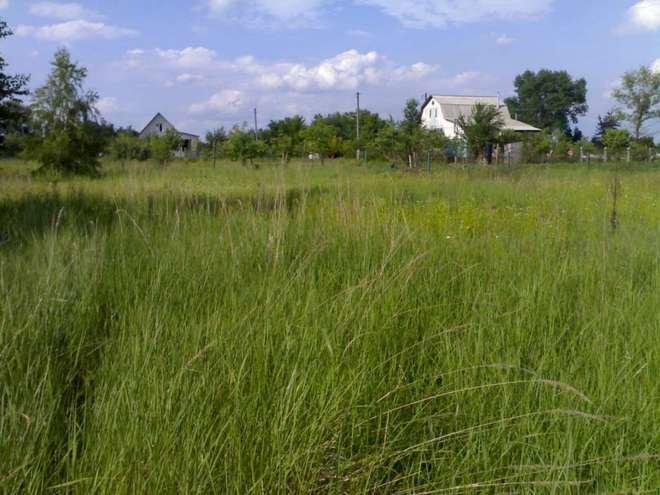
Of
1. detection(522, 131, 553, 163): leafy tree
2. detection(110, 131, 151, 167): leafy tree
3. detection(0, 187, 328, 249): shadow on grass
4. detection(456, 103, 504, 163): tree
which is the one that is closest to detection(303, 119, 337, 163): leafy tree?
detection(456, 103, 504, 163): tree

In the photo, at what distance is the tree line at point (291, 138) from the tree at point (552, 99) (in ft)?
Answer: 71.3

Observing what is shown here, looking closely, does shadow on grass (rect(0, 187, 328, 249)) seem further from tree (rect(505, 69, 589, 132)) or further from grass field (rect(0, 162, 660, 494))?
tree (rect(505, 69, 589, 132))

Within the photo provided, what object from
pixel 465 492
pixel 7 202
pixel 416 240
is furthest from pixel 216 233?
pixel 7 202

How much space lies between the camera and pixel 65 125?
1786 centimetres

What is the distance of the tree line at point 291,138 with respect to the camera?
17.3 metres

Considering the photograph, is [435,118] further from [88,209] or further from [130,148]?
[88,209]

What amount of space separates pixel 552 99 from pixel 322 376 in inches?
3430

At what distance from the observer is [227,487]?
1438 millimetres

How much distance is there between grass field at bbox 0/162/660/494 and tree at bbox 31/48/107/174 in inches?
616

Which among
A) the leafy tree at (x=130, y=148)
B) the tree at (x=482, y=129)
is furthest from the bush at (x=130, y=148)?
the tree at (x=482, y=129)

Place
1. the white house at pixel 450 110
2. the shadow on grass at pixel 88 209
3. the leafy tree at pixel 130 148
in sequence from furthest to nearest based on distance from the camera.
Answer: the white house at pixel 450 110
the leafy tree at pixel 130 148
the shadow on grass at pixel 88 209

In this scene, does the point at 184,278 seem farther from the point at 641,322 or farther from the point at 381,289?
the point at 641,322

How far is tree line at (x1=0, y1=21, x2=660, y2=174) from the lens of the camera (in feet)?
56.6

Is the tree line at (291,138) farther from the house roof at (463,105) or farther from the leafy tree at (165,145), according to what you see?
the house roof at (463,105)
